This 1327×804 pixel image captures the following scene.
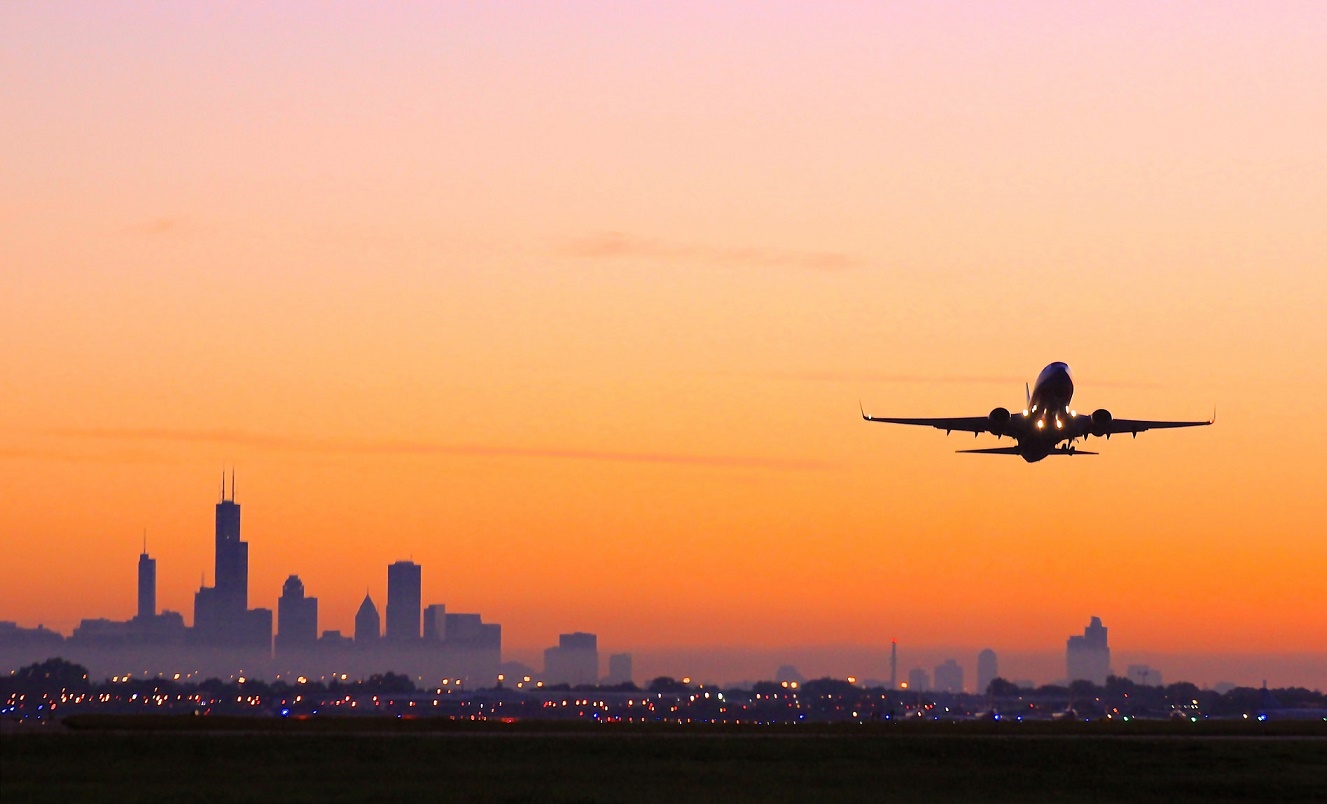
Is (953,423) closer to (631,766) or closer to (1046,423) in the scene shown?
(1046,423)

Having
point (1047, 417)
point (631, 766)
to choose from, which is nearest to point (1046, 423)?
point (1047, 417)

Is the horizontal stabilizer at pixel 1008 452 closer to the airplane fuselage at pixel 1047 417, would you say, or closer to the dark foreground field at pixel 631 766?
the airplane fuselage at pixel 1047 417

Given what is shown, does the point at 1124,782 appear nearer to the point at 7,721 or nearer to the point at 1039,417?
Answer: the point at 1039,417

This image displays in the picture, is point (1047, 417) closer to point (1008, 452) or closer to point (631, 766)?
point (1008, 452)

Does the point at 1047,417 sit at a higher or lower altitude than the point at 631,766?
higher

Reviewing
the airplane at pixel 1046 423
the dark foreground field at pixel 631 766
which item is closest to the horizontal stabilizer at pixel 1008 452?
the airplane at pixel 1046 423

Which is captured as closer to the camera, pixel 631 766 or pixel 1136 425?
pixel 631 766

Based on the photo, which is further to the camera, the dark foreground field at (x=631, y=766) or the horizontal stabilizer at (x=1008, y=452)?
the horizontal stabilizer at (x=1008, y=452)
